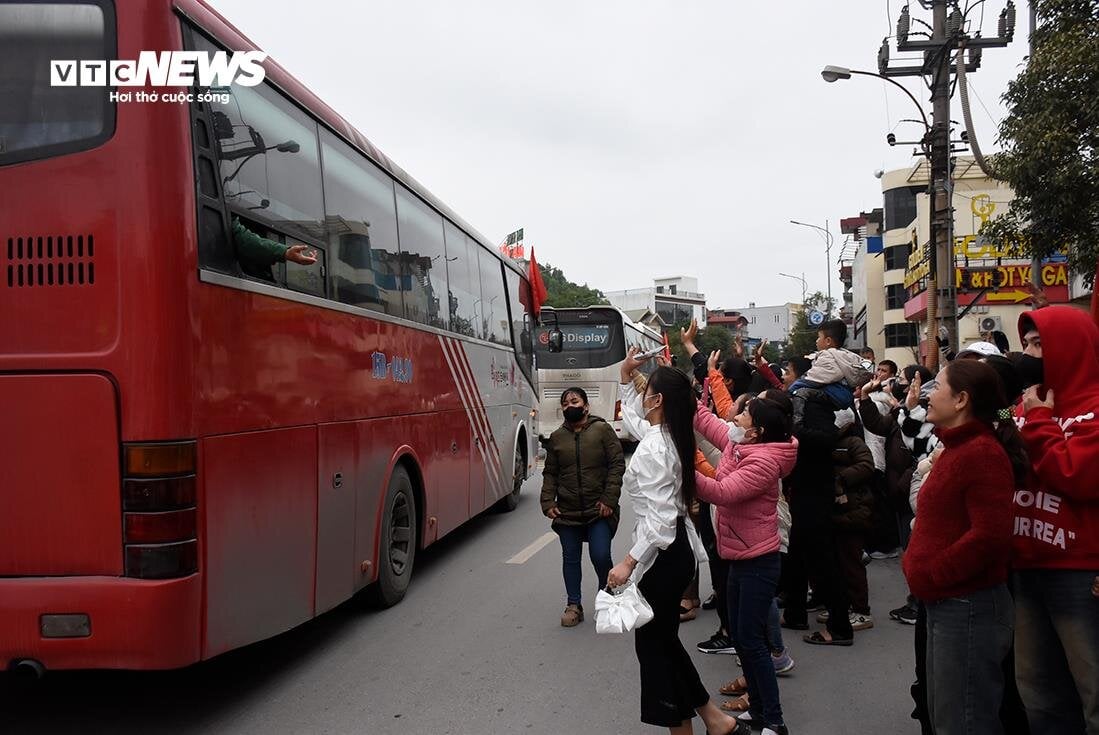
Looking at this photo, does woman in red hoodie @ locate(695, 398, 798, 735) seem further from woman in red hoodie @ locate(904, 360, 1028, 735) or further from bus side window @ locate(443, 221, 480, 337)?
bus side window @ locate(443, 221, 480, 337)

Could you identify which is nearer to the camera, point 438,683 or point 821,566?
point 438,683

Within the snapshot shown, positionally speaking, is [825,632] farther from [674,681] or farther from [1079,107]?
[1079,107]

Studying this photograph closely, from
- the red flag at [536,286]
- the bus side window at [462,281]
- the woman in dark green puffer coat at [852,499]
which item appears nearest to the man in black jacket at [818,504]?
the woman in dark green puffer coat at [852,499]

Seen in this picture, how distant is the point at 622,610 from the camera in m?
3.45

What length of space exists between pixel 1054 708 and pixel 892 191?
47.6 m

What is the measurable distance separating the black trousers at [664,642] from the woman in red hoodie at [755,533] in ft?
1.19

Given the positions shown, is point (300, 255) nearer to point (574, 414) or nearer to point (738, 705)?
point (574, 414)

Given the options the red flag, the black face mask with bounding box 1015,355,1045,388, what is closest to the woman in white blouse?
the black face mask with bounding box 1015,355,1045,388

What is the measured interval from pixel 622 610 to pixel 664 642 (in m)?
0.37

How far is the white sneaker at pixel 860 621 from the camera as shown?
18.9 ft

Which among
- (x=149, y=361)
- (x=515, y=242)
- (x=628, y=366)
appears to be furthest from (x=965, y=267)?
(x=515, y=242)

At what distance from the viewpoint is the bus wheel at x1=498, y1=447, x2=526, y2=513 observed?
11.0 metres

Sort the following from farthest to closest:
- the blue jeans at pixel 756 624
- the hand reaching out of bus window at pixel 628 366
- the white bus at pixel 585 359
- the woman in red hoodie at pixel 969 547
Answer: the white bus at pixel 585 359
the hand reaching out of bus window at pixel 628 366
the blue jeans at pixel 756 624
the woman in red hoodie at pixel 969 547

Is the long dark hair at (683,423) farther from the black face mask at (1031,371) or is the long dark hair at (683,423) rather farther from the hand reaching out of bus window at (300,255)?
the hand reaching out of bus window at (300,255)
